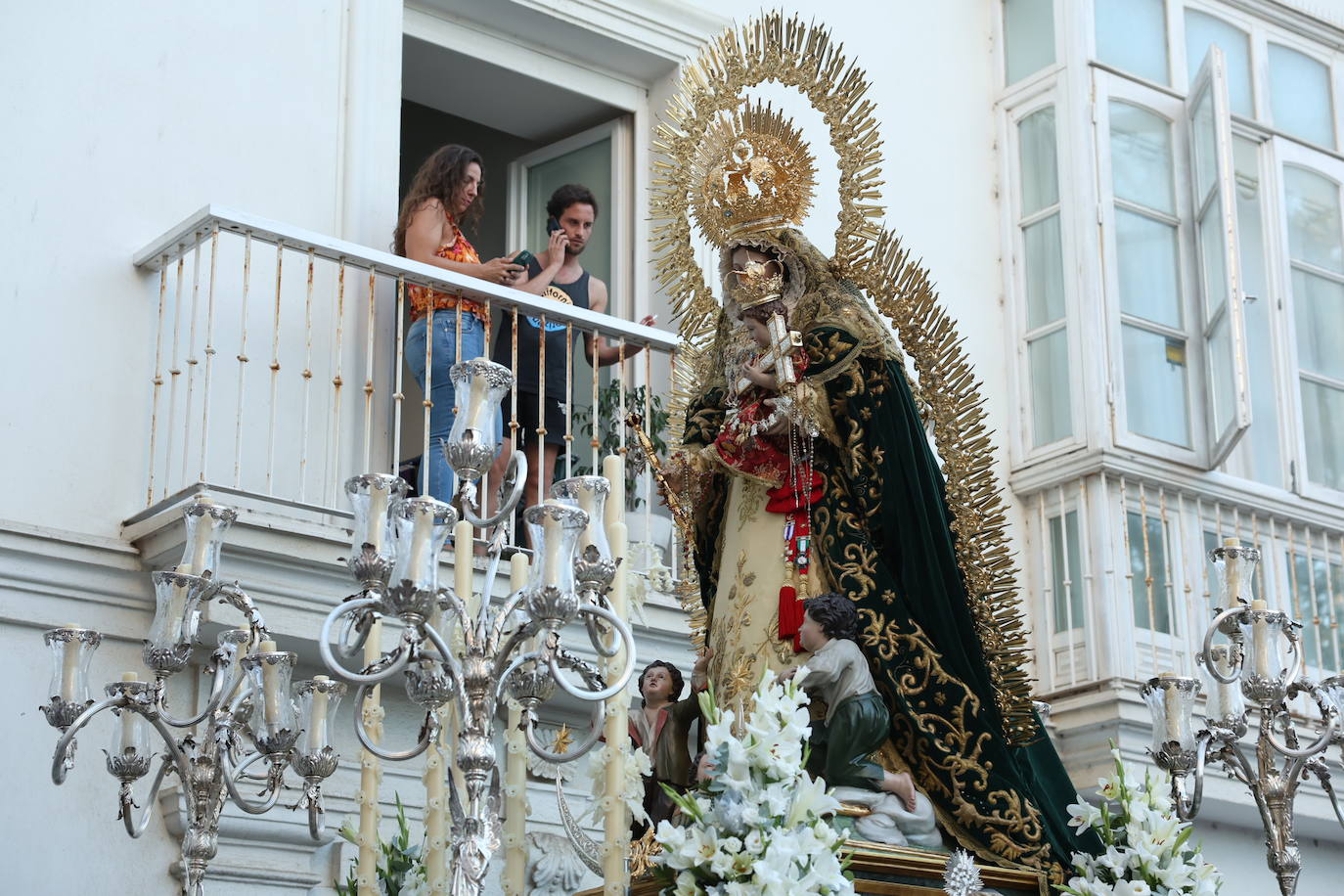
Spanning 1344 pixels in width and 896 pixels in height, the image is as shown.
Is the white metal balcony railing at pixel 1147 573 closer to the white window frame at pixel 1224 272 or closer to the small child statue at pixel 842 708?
the white window frame at pixel 1224 272

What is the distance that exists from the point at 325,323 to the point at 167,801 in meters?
1.84

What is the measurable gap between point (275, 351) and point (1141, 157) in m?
4.50

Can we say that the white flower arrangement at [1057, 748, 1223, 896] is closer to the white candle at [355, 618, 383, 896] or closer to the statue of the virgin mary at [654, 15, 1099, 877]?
the statue of the virgin mary at [654, 15, 1099, 877]

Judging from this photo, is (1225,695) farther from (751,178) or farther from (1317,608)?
(1317,608)

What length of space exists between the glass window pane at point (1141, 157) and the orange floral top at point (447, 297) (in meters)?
3.28

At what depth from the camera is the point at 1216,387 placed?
30.7ft

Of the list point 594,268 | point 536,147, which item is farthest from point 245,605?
point 536,147

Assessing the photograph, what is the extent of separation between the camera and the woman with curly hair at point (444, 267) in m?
7.53

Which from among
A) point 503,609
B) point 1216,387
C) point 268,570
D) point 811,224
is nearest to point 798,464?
point 503,609

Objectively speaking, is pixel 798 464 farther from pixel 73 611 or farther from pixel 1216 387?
pixel 1216 387

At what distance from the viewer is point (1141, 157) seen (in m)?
9.80

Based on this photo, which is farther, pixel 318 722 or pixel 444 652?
pixel 318 722

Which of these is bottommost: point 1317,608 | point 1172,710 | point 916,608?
point 1172,710

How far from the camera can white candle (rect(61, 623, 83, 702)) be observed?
4.97 m
